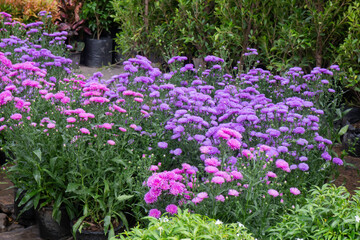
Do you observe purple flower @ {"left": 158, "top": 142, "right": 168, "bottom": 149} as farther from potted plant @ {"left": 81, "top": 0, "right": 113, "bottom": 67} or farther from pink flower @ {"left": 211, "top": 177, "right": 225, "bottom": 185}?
potted plant @ {"left": 81, "top": 0, "right": 113, "bottom": 67}

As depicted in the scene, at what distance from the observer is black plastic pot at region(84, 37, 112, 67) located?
10219mm

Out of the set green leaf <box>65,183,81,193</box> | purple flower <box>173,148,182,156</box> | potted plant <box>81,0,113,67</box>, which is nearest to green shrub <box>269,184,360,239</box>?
purple flower <box>173,148,182,156</box>

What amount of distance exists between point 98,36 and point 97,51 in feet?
1.32

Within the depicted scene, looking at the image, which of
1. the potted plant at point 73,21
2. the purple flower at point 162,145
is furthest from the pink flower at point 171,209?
the potted plant at point 73,21

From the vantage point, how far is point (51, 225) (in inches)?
144

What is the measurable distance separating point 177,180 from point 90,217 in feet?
A: 2.65

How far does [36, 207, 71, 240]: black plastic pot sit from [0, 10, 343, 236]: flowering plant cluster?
9cm

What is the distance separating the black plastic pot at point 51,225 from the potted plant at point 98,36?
6779 millimetres

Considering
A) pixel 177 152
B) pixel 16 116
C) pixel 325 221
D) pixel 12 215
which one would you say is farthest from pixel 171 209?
pixel 12 215

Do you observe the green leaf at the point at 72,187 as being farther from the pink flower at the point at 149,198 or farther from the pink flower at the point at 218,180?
the pink flower at the point at 218,180

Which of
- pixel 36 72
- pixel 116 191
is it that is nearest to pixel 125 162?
pixel 116 191

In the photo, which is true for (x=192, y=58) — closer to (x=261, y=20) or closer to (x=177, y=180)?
(x=261, y=20)

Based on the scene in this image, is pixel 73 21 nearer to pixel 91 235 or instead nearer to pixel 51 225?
pixel 51 225

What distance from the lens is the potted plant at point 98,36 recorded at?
33.4 feet
